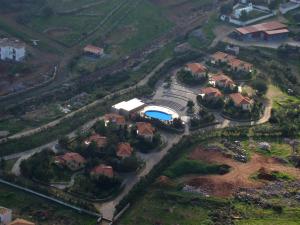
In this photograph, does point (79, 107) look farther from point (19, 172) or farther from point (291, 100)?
point (291, 100)

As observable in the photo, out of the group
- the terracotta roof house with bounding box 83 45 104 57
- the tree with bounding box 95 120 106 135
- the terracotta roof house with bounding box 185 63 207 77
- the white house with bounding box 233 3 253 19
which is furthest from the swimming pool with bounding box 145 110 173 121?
the white house with bounding box 233 3 253 19

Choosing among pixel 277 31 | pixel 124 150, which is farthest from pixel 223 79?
pixel 124 150

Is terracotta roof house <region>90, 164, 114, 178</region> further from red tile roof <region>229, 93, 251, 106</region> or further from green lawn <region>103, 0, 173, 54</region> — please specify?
green lawn <region>103, 0, 173, 54</region>

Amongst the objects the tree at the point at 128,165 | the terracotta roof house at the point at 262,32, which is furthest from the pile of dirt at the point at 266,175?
the terracotta roof house at the point at 262,32

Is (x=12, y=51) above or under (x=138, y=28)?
under

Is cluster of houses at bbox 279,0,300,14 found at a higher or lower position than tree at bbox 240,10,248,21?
higher

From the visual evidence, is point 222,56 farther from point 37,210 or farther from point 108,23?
point 37,210

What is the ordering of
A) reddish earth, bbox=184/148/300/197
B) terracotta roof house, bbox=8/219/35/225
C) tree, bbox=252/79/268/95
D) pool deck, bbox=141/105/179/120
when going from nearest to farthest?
terracotta roof house, bbox=8/219/35/225
reddish earth, bbox=184/148/300/197
pool deck, bbox=141/105/179/120
tree, bbox=252/79/268/95
